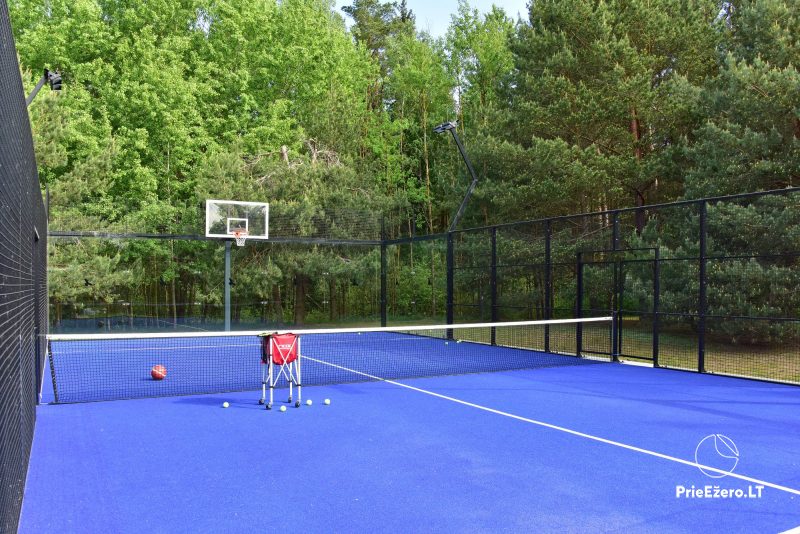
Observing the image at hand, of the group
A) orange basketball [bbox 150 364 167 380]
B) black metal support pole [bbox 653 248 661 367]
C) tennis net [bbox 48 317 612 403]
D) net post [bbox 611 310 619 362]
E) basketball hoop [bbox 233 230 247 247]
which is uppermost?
basketball hoop [bbox 233 230 247 247]

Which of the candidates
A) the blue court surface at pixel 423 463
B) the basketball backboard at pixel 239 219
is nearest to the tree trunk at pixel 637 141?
the basketball backboard at pixel 239 219

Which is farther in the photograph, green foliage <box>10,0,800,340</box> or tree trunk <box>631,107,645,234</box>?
tree trunk <box>631,107,645,234</box>

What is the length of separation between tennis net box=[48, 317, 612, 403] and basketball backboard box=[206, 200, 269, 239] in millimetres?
3332

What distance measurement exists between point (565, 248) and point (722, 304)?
5725mm

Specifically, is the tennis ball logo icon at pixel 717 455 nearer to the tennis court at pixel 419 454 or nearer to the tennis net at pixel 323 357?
the tennis court at pixel 419 454

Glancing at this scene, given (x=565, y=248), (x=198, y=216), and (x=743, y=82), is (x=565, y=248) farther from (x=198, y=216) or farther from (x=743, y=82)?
(x=198, y=216)

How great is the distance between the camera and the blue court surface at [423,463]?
4.35m

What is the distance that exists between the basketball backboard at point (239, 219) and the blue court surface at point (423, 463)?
10.7m

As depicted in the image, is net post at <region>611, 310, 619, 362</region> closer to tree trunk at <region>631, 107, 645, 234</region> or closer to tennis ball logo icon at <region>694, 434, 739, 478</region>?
tennis ball logo icon at <region>694, 434, 739, 478</region>

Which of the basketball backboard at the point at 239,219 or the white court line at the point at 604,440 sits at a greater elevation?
the basketball backboard at the point at 239,219

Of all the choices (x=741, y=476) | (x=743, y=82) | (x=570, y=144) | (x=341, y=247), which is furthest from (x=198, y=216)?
(x=741, y=476)

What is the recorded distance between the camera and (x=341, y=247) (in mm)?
23359

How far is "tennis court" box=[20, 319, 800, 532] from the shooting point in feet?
14.4

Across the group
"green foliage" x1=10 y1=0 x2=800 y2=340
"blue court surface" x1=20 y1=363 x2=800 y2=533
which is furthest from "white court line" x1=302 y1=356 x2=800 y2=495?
"green foliage" x1=10 y1=0 x2=800 y2=340
